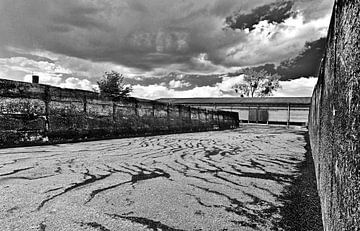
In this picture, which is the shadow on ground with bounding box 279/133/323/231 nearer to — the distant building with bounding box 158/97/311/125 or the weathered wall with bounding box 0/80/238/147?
the weathered wall with bounding box 0/80/238/147

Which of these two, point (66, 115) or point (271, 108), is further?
point (271, 108)

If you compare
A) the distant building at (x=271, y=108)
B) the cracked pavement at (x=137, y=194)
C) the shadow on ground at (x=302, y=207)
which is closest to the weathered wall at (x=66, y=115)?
the cracked pavement at (x=137, y=194)

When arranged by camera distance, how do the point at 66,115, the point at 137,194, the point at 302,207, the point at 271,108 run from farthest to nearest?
the point at 271,108
the point at 66,115
the point at 137,194
the point at 302,207

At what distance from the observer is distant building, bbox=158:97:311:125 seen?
69.3 ft

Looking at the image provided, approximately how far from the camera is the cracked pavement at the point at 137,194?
1394 millimetres

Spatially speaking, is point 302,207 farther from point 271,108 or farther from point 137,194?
point 271,108

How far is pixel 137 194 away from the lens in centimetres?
186

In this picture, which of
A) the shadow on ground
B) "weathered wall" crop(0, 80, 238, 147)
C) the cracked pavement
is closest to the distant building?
"weathered wall" crop(0, 80, 238, 147)

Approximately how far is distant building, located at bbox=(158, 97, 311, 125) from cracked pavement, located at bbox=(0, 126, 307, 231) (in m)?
18.2

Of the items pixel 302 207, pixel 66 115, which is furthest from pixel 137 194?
pixel 66 115

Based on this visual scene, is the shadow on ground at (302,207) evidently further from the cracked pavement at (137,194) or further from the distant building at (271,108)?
the distant building at (271,108)

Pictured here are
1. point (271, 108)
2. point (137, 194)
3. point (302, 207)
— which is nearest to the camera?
point (302, 207)

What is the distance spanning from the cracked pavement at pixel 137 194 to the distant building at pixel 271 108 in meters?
18.2

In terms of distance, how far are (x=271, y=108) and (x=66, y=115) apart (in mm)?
22353
